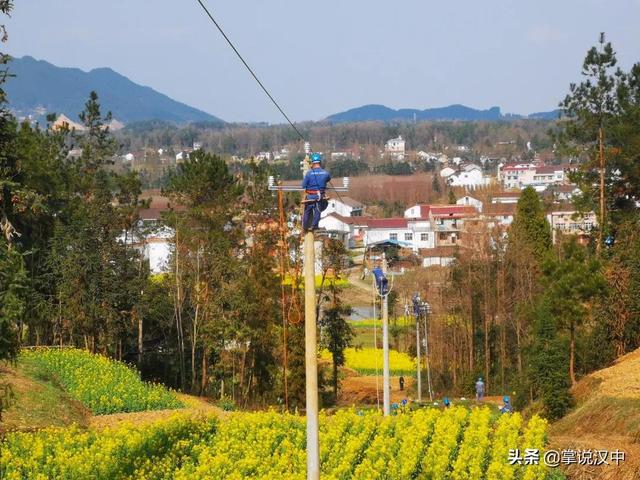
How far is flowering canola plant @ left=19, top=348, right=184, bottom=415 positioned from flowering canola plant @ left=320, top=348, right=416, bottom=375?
16191mm

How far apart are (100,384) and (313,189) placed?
18.8m

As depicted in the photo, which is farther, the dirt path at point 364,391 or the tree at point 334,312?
the dirt path at point 364,391

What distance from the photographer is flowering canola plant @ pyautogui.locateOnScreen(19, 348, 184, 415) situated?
2406cm

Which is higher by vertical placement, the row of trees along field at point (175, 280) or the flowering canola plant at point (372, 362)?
the row of trees along field at point (175, 280)

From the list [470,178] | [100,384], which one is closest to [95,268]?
[100,384]

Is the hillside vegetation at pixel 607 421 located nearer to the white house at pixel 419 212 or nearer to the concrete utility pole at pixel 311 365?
the concrete utility pole at pixel 311 365

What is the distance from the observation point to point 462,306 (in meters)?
38.3

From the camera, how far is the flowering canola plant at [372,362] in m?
43.6

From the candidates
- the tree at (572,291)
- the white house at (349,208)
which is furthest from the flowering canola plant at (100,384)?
the white house at (349,208)

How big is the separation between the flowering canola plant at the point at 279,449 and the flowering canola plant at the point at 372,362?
25.7 m

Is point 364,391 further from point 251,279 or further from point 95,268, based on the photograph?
point 95,268

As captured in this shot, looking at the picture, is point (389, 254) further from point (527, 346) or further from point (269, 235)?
point (527, 346)

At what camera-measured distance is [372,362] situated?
46688 mm

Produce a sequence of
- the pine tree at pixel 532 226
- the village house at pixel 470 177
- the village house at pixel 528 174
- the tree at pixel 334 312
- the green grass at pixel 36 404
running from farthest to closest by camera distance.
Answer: the village house at pixel 470 177 < the village house at pixel 528 174 < the pine tree at pixel 532 226 < the tree at pixel 334 312 < the green grass at pixel 36 404
